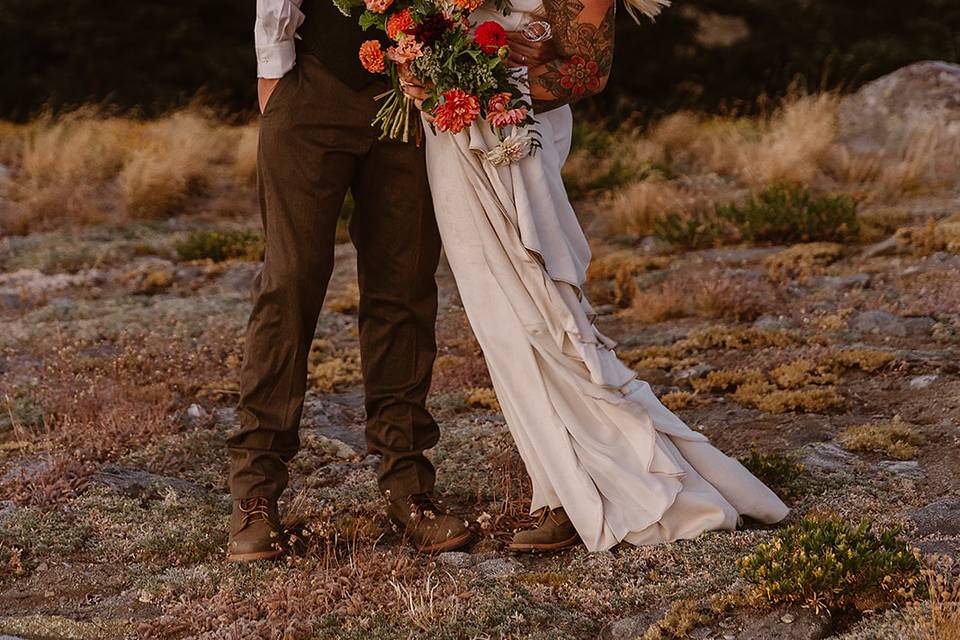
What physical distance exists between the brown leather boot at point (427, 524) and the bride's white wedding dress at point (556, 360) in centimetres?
43

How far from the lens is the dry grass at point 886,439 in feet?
15.9

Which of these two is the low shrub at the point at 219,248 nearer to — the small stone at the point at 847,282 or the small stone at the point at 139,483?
the small stone at the point at 847,282

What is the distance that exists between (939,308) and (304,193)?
4.81 metres

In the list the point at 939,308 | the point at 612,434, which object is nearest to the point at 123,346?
the point at 612,434

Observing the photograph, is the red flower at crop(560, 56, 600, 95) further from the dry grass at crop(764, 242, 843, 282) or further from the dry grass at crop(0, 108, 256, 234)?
the dry grass at crop(0, 108, 256, 234)

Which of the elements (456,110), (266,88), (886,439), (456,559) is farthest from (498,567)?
(886,439)

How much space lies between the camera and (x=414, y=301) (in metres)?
4.09

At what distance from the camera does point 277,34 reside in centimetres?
364

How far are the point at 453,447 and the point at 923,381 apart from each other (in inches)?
96.9

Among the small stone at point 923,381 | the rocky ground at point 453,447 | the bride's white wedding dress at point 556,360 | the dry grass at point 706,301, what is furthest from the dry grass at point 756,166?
the bride's white wedding dress at point 556,360

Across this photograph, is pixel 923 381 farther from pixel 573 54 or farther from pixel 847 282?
pixel 573 54

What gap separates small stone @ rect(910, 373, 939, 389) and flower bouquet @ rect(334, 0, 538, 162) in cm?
312

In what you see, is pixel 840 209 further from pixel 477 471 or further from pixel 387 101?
pixel 387 101

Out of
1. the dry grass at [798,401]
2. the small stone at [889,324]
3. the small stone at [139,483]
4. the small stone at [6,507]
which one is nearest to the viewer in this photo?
the small stone at [6,507]
